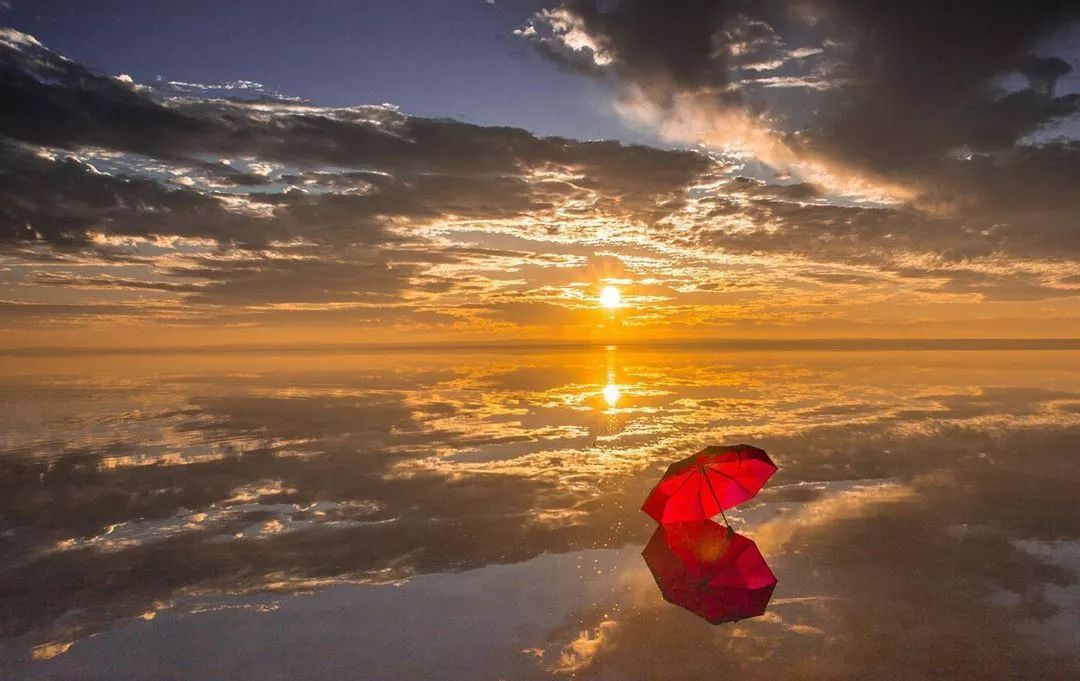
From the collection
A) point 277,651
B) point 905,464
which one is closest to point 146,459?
point 277,651

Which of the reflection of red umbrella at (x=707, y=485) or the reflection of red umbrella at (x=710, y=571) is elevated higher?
the reflection of red umbrella at (x=707, y=485)

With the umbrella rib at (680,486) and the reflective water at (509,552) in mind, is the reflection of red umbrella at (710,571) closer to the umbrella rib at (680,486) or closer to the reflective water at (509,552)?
the reflective water at (509,552)

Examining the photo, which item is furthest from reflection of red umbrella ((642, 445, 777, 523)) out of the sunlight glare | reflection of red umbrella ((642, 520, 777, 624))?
the sunlight glare

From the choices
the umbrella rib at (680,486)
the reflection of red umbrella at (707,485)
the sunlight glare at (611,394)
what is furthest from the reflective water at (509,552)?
the sunlight glare at (611,394)

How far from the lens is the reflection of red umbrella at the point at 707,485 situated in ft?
35.0

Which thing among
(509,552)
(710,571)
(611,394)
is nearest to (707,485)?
(710,571)

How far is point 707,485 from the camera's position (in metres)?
10.9

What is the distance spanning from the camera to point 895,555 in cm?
1008

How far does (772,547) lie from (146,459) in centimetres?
1524

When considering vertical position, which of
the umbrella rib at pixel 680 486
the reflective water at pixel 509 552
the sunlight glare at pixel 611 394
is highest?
the umbrella rib at pixel 680 486

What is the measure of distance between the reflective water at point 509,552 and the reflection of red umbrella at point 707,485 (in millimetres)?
656

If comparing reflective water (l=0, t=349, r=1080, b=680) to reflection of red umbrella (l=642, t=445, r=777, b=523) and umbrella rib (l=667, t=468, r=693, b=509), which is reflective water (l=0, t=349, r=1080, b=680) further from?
umbrella rib (l=667, t=468, r=693, b=509)

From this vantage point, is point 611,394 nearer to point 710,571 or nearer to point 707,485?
point 707,485

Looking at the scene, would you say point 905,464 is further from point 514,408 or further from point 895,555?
point 514,408
